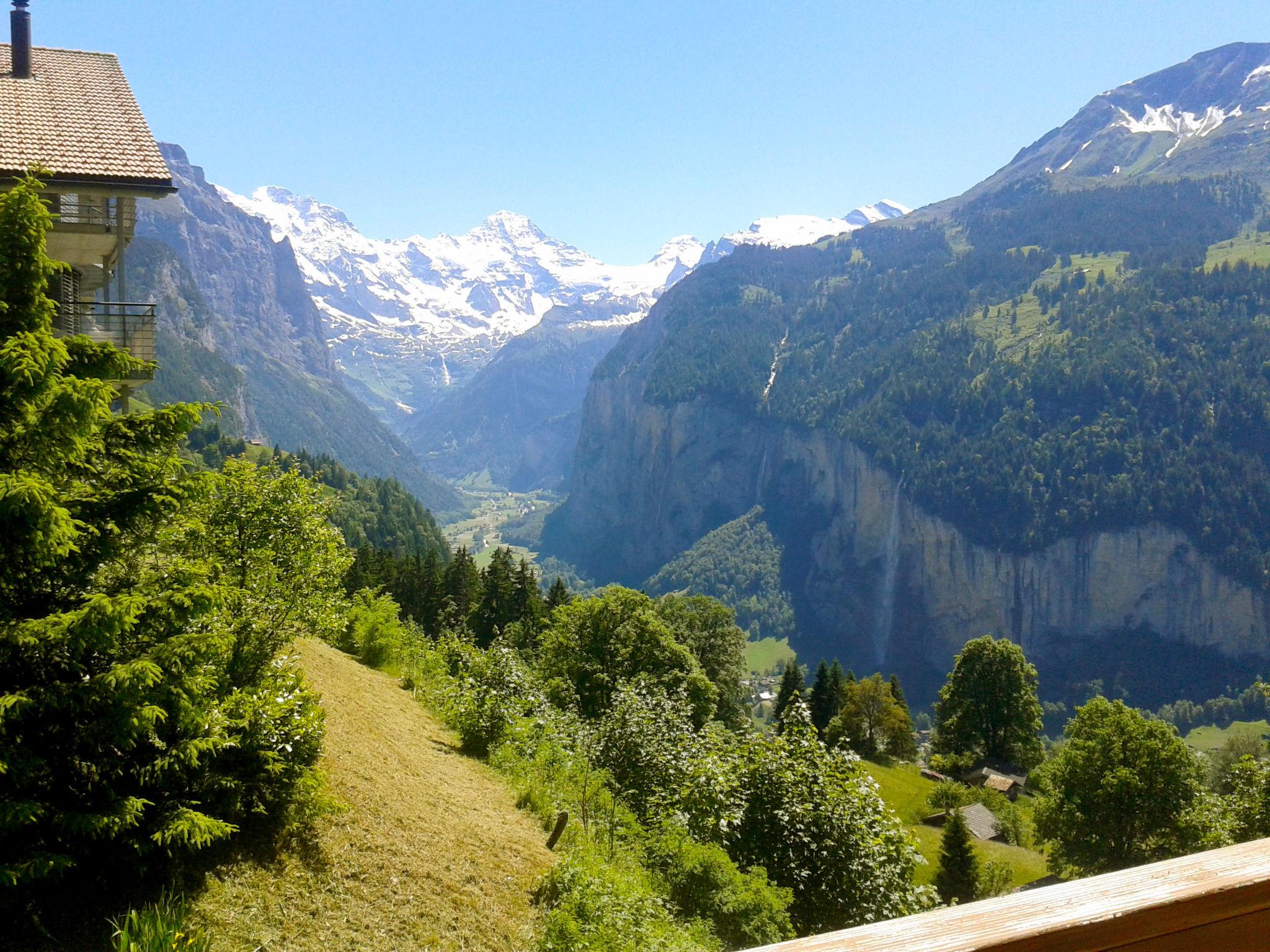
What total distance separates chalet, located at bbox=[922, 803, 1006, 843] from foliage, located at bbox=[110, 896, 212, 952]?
59109 mm

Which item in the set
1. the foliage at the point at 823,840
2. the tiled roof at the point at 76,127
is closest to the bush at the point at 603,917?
the foliage at the point at 823,840

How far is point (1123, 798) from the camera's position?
43.1 meters

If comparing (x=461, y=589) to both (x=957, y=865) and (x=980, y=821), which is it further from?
(x=957, y=865)

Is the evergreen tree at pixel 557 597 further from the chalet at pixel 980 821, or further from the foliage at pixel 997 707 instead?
the foliage at pixel 997 707

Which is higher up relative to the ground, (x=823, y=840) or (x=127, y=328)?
(x=127, y=328)

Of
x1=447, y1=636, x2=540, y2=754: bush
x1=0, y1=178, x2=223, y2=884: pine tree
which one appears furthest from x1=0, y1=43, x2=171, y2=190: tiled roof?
x1=447, y1=636, x2=540, y2=754: bush

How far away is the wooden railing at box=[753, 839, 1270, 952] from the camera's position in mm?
2025

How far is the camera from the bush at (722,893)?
1636 cm

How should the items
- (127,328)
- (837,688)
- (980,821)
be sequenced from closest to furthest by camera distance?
(127,328) < (980,821) < (837,688)

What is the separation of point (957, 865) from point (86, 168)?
48944 mm

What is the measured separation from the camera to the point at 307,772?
1245 cm

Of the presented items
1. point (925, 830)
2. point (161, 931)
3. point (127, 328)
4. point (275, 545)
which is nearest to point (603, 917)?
point (161, 931)

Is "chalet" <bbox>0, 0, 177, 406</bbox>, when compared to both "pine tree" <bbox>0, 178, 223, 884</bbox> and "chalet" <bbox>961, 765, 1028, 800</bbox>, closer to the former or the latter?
"pine tree" <bbox>0, 178, 223, 884</bbox>

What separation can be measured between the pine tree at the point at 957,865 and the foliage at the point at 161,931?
144 ft
